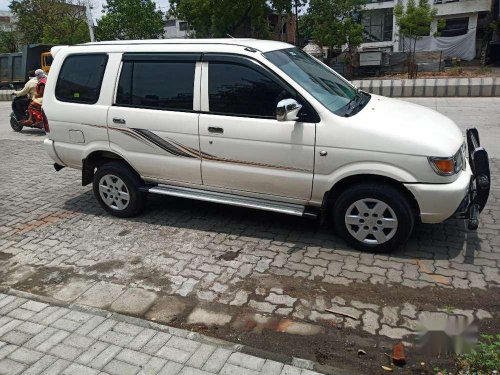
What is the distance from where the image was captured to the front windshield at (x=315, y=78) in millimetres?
4285

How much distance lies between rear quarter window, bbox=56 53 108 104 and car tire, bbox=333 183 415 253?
3.06 meters

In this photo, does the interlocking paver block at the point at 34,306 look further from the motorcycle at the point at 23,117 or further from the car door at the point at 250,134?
the motorcycle at the point at 23,117

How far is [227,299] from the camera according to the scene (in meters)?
3.66

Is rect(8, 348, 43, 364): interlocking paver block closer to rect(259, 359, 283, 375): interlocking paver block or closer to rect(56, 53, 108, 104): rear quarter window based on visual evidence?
rect(259, 359, 283, 375): interlocking paver block

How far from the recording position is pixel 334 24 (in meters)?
29.0

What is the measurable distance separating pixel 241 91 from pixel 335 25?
26.9m

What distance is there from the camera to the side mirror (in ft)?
12.9

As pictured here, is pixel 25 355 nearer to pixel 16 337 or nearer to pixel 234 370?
pixel 16 337

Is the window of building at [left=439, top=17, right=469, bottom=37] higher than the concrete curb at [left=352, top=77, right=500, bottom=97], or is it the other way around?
the window of building at [left=439, top=17, right=469, bottom=37]

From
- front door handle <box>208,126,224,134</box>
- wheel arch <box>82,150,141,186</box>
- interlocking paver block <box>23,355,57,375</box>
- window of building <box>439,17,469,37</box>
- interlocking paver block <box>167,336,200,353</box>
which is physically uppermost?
window of building <box>439,17,469,37</box>

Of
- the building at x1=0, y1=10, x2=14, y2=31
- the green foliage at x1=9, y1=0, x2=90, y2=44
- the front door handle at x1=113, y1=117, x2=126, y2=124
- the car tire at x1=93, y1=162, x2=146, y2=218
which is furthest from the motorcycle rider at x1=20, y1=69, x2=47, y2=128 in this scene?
the building at x1=0, y1=10, x2=14, y2=31

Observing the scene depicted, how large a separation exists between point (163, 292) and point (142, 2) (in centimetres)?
3435

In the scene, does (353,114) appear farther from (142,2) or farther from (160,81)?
(142,2)

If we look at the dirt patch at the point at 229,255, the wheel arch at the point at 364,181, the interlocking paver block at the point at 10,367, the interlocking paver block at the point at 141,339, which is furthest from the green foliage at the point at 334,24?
the interlocking paver block at the point at 10,367
